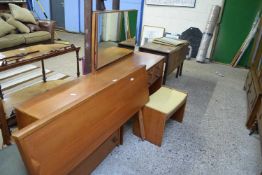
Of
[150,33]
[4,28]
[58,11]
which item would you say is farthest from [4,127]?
[58,11]

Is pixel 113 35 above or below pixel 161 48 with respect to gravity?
above

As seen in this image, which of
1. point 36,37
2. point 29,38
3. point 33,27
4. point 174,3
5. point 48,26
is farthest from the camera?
point 174,3

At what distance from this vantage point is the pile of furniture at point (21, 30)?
3771mm

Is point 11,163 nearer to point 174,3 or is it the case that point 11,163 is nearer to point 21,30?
point 21,30

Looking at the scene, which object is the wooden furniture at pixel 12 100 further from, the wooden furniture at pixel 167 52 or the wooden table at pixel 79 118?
the wooden furniture at pixel 167 52

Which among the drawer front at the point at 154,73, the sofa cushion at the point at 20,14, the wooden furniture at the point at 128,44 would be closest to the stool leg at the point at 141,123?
the drawer front at the point at 154,73

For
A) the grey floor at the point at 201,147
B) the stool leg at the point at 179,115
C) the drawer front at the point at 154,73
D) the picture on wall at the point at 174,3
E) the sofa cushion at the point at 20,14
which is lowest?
the grey floor at the point at 201,147

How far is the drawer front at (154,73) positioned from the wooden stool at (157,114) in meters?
0.23

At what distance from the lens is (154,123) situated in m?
2.01

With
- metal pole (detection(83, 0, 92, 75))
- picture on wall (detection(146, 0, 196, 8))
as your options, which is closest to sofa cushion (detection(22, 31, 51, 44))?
picture on wall (detection(146, 0, 196, 8))

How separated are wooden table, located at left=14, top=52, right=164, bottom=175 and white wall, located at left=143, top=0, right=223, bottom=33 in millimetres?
3176

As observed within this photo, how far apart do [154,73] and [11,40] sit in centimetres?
284

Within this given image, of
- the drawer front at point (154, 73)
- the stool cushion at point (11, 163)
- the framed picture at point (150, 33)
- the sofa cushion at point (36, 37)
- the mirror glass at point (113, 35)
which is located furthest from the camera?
the framed picture at point (150, 33)

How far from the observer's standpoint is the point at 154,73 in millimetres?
2424
